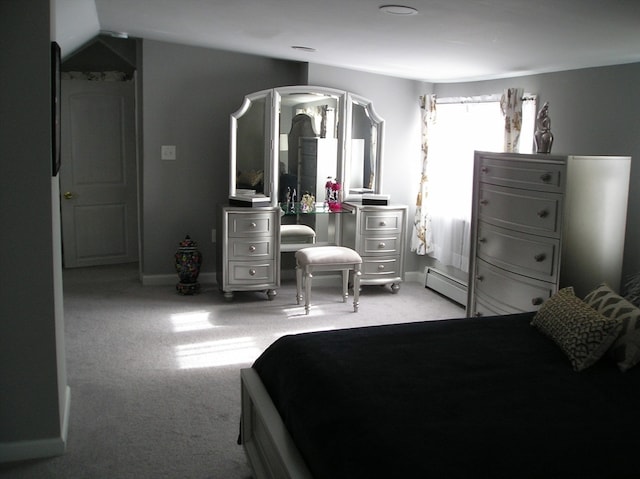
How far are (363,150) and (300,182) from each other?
684 mm

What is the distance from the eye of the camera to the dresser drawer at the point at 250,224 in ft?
17.6

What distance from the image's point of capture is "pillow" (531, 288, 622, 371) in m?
2.51

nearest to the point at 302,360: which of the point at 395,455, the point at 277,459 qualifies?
the point at 277,459

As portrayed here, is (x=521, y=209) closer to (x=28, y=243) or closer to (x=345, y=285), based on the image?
(x=345, y=285)

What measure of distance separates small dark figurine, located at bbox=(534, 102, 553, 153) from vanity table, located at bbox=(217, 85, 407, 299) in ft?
6.60

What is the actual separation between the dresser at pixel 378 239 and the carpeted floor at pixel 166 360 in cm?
20

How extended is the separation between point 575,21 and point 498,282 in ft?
5.85

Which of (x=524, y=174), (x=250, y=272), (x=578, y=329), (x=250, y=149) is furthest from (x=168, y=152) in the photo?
(x=578, y=329)

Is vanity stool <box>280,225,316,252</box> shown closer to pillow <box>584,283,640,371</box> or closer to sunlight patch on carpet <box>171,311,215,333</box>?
sunlight patch on carpet <box>171,311,215,333</box>

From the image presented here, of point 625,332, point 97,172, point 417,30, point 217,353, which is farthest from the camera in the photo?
point 97,172

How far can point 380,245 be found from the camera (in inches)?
228

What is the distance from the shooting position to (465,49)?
3883mm

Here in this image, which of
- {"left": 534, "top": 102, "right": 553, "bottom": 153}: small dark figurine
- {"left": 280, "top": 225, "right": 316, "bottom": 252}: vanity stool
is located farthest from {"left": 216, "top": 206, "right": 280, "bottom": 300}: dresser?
{"left": 534, "top": 102, "right": 553, "bottom": 153}: small dark figurine

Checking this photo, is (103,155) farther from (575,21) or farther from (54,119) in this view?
(575,21)
